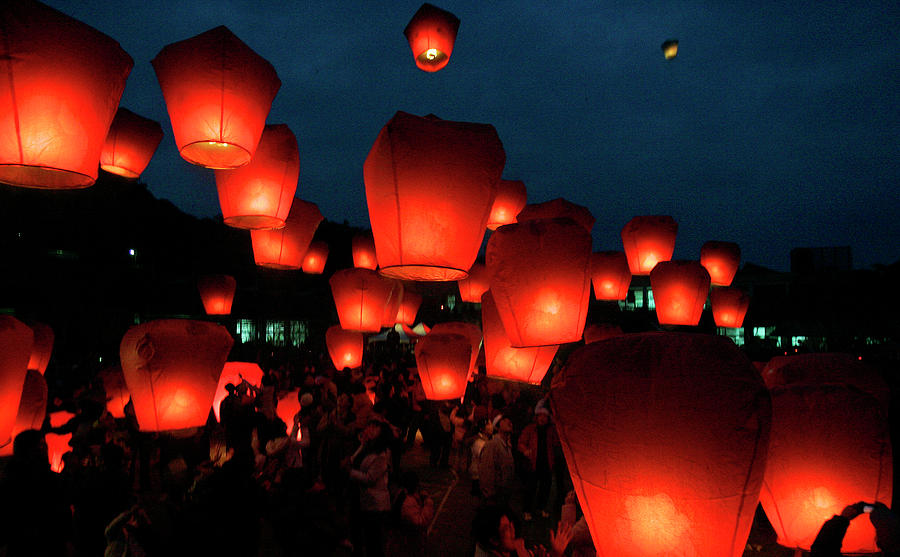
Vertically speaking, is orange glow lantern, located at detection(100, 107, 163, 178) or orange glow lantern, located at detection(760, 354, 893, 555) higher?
orange glow lantern, located at detection(100, 107, 163, 178)

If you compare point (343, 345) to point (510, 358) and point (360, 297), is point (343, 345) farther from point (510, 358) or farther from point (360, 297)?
point (510, 358)

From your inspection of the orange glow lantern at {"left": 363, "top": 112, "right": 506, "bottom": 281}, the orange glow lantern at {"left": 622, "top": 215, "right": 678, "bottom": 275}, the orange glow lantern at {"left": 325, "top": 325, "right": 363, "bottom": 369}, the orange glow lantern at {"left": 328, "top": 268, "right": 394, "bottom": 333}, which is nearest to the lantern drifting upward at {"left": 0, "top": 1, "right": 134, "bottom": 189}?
the orange glow lantern at {"left": 363, "top": 112, "right": 506, "bottom": 281}

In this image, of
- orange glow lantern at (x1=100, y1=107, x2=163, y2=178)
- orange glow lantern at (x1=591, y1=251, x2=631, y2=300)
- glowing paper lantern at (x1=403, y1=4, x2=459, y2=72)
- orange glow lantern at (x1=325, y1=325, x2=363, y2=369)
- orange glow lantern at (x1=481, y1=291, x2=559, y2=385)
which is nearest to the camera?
orange glow lantern at (x1=100, y1=107, x2=163, y2=178)

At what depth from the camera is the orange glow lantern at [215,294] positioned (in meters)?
11.6

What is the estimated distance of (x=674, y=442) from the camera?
196cm

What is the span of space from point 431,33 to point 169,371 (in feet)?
14.1

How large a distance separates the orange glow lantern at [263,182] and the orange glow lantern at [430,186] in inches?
71.2

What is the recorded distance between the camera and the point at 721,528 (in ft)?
6.62

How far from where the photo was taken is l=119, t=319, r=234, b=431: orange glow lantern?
4.35m

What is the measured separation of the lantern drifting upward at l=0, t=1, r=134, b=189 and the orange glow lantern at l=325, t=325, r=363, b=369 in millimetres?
8146

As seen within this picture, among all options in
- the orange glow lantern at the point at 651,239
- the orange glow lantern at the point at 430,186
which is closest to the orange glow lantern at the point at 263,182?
the orange glow lantern at the point at 430,186

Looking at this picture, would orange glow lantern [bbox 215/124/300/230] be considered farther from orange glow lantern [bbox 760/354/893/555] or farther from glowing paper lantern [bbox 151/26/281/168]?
orange glow lantern [bbox 760/354/893/555]

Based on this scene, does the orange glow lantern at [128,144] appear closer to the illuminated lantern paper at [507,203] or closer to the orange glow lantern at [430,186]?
the orange glow lantern at [430,186]

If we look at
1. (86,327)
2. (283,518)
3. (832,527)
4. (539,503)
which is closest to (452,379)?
(539,503)
